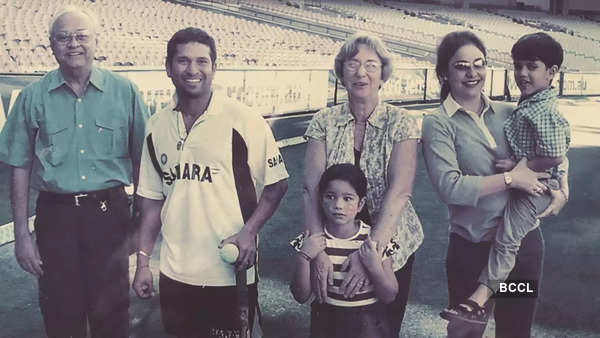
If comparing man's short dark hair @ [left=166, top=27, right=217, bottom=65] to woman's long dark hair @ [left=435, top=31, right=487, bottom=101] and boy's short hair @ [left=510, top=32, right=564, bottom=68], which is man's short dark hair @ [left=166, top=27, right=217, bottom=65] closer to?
Answer: woman's long dark hair @ [left=435, top=31, right=487, bottom=101]

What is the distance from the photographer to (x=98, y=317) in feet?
10.4

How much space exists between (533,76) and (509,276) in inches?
34.7

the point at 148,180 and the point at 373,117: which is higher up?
the point at 373,117

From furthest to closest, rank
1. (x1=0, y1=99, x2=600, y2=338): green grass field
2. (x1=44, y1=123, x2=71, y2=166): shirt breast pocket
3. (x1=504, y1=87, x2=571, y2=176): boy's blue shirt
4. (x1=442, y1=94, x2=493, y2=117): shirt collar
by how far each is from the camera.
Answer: (x1=0, y1=99, x2=600, y2=338): green grass field < (x1=44, y1=123, x2=71, y2=166): shirt breast pocket < (x1=442, y1=94, x2=493, y2=117): shirt collar < (x1=504, y1=87, x2=571, y2=176): boy's blue shirt

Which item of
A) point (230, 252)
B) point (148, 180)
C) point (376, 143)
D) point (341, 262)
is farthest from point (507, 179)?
point (148, 180)

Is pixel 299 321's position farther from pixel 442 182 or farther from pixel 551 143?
pixel 551 143

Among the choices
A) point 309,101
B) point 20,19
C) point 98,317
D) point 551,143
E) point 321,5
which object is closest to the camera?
point 551,143

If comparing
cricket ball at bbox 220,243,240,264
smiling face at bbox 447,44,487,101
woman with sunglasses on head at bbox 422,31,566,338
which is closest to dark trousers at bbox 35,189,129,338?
cricket ball at bbox 220,243,240,264

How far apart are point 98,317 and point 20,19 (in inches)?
614

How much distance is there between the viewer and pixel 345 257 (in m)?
2.52

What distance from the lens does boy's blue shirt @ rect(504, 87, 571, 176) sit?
2412 millimetres

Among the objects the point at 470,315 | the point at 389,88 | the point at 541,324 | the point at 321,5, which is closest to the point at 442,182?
the point at 470,315

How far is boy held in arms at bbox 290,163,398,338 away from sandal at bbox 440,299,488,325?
Answer: 0.31 metres

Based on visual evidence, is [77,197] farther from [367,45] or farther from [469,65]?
[469,65]
